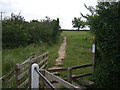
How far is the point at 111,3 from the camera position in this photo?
17.3 ft

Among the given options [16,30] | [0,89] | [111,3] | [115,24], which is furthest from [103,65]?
[16,30]

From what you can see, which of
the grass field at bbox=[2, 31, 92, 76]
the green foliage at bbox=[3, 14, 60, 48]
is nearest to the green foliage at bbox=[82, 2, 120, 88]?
the grass field at bbox=[2, 31, 92, 76]

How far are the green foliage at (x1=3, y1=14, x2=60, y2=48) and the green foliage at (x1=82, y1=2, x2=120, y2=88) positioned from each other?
15.5 m

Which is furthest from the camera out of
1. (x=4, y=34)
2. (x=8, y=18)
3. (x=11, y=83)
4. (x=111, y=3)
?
(x=8, y=18)

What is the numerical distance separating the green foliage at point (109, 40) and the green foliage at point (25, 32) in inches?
612

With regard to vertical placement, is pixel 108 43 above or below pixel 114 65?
above

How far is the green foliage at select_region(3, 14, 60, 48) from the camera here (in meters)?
19.5

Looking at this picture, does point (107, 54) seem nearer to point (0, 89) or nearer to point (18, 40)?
point (0, 89)

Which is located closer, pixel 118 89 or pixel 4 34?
pixel 118 89

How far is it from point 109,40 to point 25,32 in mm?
18424

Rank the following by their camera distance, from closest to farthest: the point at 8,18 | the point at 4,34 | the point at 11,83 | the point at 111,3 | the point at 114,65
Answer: the point at 114,65 → the point at 111,3 → the point at 11,83 → the point at 4,34 → the point at 8,18

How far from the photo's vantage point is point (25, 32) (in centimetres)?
2230

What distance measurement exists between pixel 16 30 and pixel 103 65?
51.8 feet

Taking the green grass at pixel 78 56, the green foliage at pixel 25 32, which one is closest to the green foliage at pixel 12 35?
the green foliage at pixel 25 32
